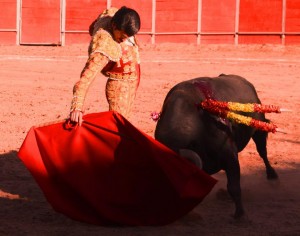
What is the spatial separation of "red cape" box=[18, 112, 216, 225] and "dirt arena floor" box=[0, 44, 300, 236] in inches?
3.6

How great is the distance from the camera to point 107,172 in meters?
4.20

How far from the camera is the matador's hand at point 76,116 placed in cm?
407

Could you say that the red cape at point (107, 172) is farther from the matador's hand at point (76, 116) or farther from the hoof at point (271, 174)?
the hoof at point (271, 174)

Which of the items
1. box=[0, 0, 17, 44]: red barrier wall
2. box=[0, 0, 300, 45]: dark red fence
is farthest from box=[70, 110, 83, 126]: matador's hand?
box=[0, 0, 17, 44]: red barrier wall

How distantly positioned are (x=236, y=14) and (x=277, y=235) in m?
12.9

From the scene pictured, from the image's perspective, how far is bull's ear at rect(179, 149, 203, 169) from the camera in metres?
4.14

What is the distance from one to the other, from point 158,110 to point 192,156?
4.72 meters

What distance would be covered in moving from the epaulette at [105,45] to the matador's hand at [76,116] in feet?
1.14

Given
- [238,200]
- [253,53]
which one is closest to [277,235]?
[238,200]

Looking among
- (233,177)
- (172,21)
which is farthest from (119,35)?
(172,21)

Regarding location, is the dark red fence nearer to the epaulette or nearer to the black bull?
the black bull

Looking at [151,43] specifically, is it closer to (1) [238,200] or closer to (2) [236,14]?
(2) [236,14]

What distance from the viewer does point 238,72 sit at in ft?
37.7

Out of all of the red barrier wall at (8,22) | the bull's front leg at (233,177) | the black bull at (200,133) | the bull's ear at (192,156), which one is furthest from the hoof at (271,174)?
the red barrier wall at (8,22)
